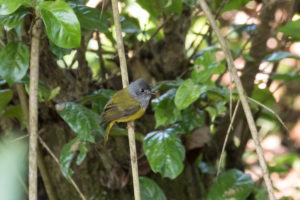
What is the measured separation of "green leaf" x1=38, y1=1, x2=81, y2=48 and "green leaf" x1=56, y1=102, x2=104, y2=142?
0.43 meters

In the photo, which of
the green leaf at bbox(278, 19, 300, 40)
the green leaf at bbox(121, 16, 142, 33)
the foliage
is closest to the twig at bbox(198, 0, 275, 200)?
the foliage

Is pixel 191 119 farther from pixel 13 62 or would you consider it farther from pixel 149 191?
pixel 13 62

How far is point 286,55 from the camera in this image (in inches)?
69.4

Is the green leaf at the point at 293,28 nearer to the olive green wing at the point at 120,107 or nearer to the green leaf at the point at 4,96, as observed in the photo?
the olive green wing at the point at 120,107

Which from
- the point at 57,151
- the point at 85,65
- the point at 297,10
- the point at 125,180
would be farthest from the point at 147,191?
the point at 297,10

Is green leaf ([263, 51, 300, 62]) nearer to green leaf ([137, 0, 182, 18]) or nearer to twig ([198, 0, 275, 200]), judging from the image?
green leaf ([137, 0, 182, 18])

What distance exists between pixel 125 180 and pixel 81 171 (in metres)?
0.24

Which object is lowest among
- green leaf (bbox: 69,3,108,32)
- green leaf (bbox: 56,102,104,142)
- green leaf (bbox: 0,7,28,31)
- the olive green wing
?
the olive green wing

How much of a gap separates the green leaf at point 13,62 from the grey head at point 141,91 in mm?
567

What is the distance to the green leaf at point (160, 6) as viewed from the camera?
189 centimetres

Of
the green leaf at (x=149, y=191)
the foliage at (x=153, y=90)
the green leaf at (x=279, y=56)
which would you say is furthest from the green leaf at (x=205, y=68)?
the green leaf at (x=149, y=191)

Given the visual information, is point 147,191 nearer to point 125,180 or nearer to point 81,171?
point 125,180

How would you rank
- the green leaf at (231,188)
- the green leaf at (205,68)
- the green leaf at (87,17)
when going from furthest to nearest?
the green leaf at (231,188), the green leaf at (205,68), the green leaf at (87,17)

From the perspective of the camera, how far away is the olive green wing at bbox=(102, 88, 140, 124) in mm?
1809
